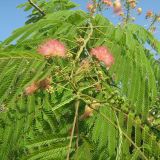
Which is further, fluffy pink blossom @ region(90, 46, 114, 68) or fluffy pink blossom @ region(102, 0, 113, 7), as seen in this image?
fluffy pink blossom @ region(102, 0, 113, 7)

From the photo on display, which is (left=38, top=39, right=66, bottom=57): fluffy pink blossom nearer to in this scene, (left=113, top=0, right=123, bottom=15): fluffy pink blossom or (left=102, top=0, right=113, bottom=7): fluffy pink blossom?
(left=102, top=0, right=113, bottom=7): fluffy pink blossom

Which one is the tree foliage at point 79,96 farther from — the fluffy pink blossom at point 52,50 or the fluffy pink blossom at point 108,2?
the fluffy pink blossom at point 108,2

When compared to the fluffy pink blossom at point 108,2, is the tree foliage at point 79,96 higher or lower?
lower

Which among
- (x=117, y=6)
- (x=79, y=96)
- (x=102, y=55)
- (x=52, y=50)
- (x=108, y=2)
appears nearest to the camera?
(x=79, y=96)

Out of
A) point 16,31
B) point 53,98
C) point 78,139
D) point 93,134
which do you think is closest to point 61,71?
point 78,139

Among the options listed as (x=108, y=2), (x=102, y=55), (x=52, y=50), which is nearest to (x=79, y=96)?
(x=52, y=50)

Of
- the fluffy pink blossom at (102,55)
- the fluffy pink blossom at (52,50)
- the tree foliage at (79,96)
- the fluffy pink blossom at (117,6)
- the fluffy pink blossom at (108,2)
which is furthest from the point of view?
the fluffy pink blossom at (117,6)

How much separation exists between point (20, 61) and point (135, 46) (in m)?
1.15

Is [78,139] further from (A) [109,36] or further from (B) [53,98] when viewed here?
(A) [109,36]

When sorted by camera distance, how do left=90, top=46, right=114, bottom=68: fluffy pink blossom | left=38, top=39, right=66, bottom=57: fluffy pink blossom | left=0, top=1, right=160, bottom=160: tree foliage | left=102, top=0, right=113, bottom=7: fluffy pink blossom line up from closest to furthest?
left=0, top=1, right=160, bottom=160: tree foliage → left=38, top=39, right=66, bottom=57: fluffy pink blossom → left=90, top=46, right=114, bottom=68: fluffy pink blossom → left=102, top=0, right=113, bottom=7: fluffy pink blossom

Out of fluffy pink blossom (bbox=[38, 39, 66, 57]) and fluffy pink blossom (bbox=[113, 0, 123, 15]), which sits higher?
fluffy pink blossom (bbox=[113, 0, 123, 15])

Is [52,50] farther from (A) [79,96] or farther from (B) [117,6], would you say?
(B) [117,6]

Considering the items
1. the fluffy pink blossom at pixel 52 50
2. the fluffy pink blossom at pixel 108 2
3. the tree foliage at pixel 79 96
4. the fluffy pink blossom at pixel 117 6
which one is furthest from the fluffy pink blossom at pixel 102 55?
the fluffy pink blossom at pixel 117 6

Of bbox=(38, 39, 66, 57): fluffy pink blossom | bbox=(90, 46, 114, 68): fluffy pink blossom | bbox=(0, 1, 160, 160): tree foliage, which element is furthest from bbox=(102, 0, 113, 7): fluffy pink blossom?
bbox=(38, 39, 66, 57): fluffy pink blossom
